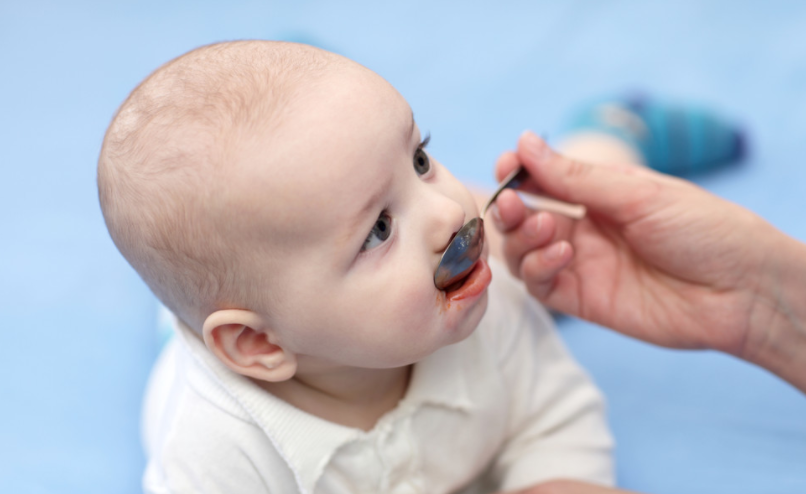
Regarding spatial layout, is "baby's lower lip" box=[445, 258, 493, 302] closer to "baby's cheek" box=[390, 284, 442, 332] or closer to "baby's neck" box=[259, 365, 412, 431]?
"baby's cheek" box=[390, 284, 442, 332]

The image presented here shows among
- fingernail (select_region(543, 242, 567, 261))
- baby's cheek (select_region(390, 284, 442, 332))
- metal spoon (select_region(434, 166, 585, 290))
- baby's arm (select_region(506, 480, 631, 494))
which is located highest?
metal spoon (select_region(434, 166, 585, 290))

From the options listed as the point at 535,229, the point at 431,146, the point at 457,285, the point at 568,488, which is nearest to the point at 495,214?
the point at 535,229

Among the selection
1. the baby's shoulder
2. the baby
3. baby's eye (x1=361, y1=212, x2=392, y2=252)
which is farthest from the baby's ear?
the baby's shoulder

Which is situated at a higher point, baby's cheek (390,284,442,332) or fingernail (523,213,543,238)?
baby's cheek (390,284,442,332)

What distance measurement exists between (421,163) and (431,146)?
86 cm

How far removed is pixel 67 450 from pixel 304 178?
28.9 inches

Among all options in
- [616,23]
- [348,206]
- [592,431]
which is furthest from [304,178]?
[616,23]

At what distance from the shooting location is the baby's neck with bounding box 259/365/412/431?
0.80 m

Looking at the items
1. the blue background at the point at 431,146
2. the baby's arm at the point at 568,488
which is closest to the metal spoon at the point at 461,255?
the baby's arm at the point at 568,488

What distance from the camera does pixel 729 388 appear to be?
1120 millimetres

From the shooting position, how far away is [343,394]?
815mm

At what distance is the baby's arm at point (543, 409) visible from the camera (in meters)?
0.92

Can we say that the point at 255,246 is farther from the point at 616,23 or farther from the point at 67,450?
the point at 616,23

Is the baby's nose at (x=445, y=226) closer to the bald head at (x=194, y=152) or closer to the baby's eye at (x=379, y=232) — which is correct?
the baby's eye at (x=379, y=232)
